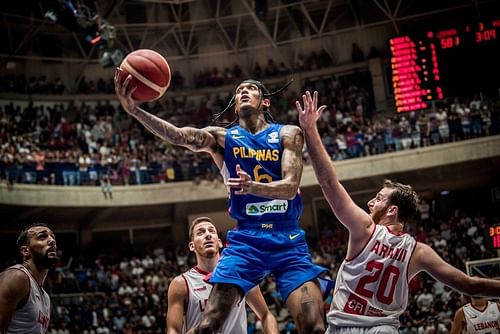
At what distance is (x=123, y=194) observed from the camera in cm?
2170

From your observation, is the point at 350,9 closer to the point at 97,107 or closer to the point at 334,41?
the point at 334,41

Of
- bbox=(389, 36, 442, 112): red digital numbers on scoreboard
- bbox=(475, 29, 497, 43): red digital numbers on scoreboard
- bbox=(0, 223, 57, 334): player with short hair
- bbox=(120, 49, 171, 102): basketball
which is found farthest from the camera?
bbox=(389, 36, 442, 112): red digital numbers on scoreboard

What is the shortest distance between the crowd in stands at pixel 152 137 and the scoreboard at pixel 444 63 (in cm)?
219

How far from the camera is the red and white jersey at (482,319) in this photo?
801cm

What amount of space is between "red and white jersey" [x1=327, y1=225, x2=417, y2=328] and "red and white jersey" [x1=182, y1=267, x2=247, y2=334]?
5.55 feet

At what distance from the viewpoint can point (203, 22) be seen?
85.8ft

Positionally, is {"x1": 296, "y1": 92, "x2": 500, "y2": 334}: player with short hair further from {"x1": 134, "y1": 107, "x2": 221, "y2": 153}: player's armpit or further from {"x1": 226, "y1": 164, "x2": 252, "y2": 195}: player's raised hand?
{"x1": 134, "y1": 107, "x2": 221, "y2": 153}: player's armpit

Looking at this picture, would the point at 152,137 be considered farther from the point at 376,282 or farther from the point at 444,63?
the point at 376,282

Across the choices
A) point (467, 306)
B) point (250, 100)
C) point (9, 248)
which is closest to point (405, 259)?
point (250, 100)

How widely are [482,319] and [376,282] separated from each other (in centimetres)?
415

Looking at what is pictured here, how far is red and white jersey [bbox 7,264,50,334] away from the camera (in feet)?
18.4

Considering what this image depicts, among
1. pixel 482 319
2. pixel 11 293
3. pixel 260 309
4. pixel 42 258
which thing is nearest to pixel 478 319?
pixel 482 319

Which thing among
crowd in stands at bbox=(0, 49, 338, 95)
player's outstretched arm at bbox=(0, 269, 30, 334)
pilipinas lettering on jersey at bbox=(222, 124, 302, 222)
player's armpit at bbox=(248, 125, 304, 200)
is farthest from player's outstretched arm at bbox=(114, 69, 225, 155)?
crowd in stands at bbox=(0, 49, 338, 95)

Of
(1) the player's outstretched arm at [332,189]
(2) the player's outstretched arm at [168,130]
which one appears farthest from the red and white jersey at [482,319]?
(2) the player's outstretched arm at [168,130]
